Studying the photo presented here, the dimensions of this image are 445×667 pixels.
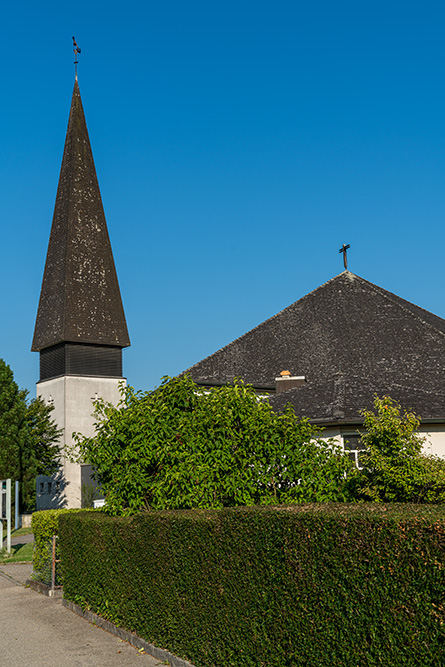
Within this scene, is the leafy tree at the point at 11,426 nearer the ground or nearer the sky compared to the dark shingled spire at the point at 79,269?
nearer the ground

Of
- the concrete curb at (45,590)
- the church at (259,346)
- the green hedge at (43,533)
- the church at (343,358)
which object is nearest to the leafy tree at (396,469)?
the church at (259,346)

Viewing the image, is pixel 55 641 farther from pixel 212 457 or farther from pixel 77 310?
pixel 77 310

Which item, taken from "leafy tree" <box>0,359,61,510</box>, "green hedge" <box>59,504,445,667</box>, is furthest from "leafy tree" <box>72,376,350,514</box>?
"leafy tree" <box>0,359,61,510</box>

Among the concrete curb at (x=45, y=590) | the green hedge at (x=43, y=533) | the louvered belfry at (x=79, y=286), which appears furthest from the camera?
the louvered belfry at (x=79, y=286)

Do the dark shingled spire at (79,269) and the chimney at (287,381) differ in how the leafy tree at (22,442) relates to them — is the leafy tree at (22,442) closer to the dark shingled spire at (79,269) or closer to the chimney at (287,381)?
the dark shingled spire at (79,269)

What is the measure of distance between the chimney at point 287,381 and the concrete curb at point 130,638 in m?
18.1

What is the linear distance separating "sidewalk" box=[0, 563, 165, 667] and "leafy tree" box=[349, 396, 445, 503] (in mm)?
4704

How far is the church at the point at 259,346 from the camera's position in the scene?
2084 centimetres

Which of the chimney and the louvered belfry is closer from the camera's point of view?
the chimney

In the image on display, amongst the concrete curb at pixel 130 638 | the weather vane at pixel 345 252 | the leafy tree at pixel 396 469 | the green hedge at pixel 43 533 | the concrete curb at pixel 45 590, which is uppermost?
the weather vane at pixel 345 252

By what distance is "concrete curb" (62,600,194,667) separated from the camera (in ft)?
24.1

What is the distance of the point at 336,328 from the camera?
31828mm

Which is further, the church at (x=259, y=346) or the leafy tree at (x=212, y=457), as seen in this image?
the church at (x=259, y=346)

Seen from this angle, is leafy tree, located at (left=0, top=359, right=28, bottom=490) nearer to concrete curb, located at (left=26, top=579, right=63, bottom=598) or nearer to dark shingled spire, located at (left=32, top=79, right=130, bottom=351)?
dark shingled spire, located at (left=32, top=79, right=130, bottom=351)
